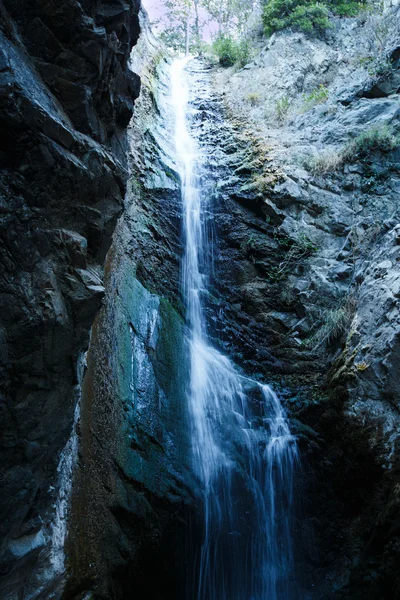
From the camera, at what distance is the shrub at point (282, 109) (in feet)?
37.3

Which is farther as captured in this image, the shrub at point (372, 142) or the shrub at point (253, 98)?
the shrub at point (253, 98)

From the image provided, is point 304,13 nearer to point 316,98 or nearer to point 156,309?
point 316,98

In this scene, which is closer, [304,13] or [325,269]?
[325,269]

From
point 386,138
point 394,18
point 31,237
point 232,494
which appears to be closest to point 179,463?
point 232,494

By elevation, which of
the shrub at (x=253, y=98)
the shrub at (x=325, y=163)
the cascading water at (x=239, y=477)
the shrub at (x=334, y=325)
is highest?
the shrub at (x=253, y=98)

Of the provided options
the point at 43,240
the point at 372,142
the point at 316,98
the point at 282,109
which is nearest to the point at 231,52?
the point at 282,109

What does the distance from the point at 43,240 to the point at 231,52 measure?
14751mm

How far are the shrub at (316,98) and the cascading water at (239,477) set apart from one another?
687 centimetres

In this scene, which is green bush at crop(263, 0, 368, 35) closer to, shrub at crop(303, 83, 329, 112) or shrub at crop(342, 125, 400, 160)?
shrub at crop(303, 83, 329, 112)

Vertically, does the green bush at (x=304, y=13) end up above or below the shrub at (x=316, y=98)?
above

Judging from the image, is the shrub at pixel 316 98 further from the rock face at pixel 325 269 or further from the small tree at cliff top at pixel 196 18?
the small tree at cliff top at pixel 196 18

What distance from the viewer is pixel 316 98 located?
11.3 meters

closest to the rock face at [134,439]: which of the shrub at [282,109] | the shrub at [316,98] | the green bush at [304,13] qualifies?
the shrub at [282,109]

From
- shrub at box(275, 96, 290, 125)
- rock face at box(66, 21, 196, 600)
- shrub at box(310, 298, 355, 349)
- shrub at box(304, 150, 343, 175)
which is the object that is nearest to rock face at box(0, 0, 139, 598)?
rock face at box(66, 21, 196, 600)
